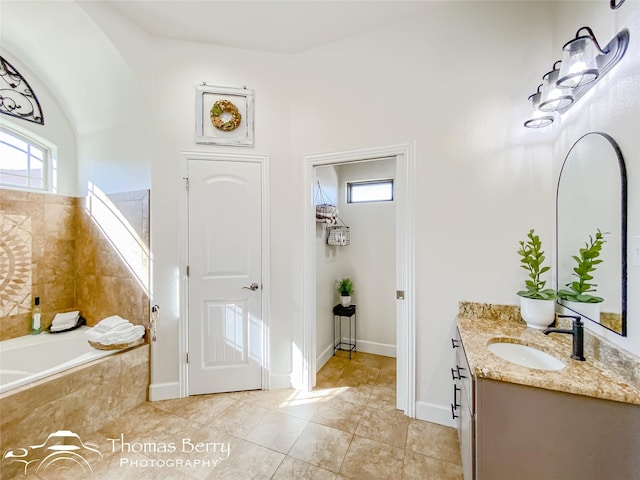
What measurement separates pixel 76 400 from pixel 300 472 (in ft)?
5.28

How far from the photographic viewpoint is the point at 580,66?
121cm

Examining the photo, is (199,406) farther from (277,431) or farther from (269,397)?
(277,431)

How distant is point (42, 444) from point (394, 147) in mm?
3103

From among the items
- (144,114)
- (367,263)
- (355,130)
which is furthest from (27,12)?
(367,263)

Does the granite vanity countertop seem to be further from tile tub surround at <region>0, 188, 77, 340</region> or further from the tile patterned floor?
tile tub surround at <region>0, 188, 77, 340</region>

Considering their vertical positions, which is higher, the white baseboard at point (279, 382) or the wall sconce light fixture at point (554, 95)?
the wall sconce light fixture at point (554, 95)

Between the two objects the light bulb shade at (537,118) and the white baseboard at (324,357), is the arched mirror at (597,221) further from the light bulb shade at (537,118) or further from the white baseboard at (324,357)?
the white baseboard at (324,357)

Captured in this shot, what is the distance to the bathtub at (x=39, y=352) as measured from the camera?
7.11 ft

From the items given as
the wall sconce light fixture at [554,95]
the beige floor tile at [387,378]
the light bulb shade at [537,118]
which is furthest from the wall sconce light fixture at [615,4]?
the beige floor tile at [387,378]

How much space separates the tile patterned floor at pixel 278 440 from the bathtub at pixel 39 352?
2.33 feet

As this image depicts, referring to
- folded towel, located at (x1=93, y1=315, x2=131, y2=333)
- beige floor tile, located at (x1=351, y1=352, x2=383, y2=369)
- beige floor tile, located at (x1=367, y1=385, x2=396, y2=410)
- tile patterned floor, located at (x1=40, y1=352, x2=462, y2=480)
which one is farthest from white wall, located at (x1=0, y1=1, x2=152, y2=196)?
beige floor tile, located at (x1=351, y1=352, x2=383, y2=369)

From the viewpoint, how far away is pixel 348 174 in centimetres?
332

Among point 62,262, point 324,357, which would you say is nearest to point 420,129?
point 324,357

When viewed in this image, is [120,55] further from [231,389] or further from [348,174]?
[231,389]
